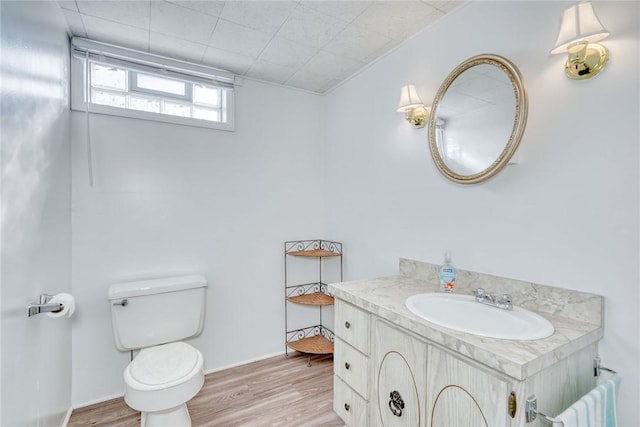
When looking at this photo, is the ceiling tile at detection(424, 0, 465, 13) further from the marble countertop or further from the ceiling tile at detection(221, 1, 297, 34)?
the marble countertop

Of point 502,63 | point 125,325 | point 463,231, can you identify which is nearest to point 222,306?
point 125,325

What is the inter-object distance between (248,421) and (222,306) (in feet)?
2.74

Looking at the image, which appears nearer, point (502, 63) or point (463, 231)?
point (502, 63)

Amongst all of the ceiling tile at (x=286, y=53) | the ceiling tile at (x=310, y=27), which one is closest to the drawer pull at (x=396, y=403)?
the ceiling tile at (x=310, y=27)

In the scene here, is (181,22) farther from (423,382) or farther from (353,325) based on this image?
(423,382)

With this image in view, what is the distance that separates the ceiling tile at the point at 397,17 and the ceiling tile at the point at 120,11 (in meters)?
1.16

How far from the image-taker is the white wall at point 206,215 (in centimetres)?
198

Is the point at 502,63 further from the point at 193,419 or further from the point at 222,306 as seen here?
the point at 193,419

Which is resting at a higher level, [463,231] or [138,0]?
[138,0]

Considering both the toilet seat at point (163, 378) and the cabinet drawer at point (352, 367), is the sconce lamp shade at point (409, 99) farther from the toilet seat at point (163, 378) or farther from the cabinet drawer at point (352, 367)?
the toilet seat at point (163, 378)

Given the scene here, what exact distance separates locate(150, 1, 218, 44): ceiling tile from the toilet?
156 cm

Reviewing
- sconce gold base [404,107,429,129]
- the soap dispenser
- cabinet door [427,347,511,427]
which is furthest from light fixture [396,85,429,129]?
cabinet door [427,347,511,427]

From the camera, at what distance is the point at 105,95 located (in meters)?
2.04

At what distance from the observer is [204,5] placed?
1616 millimetres
